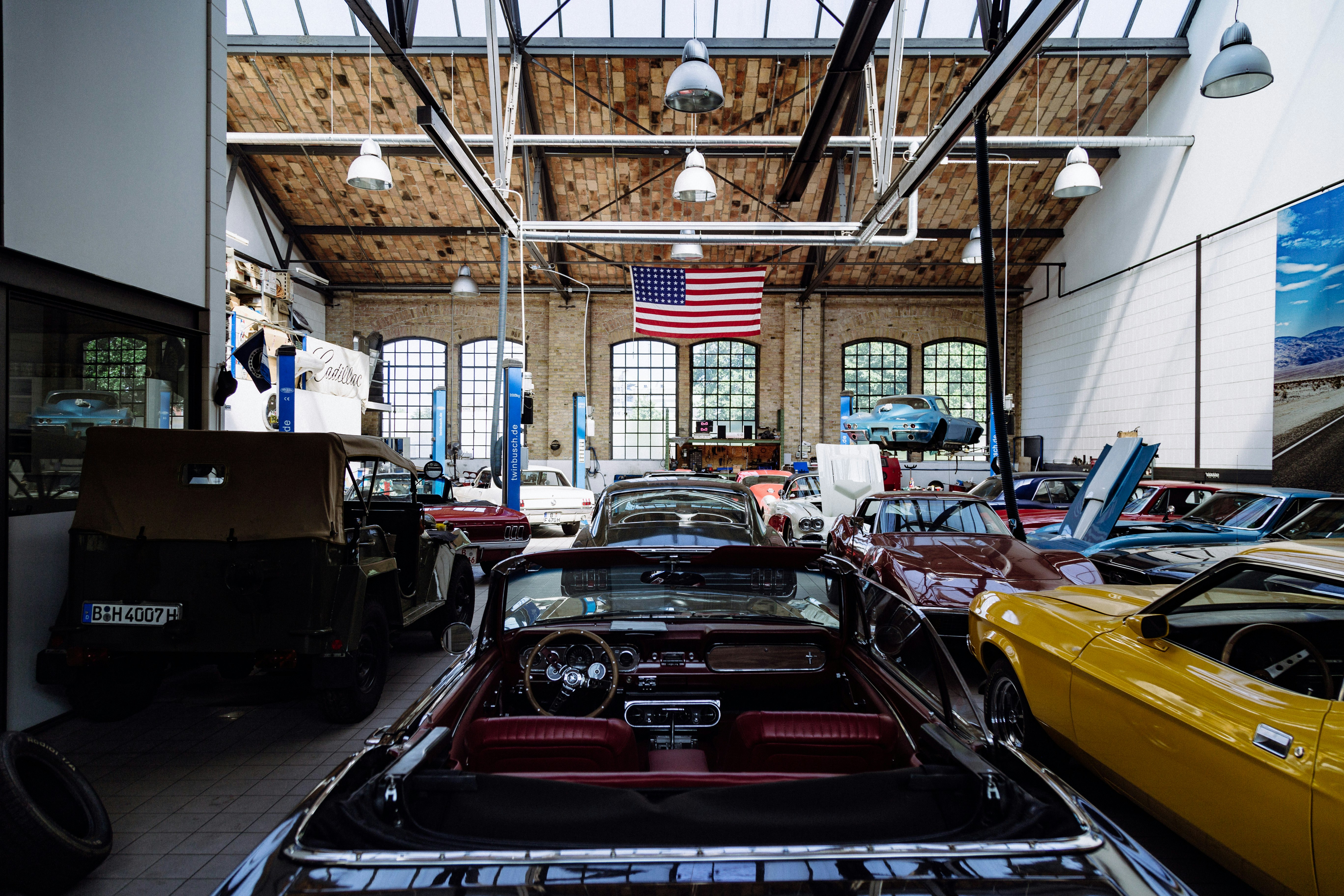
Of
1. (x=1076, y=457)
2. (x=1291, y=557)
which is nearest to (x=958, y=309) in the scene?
(x=1076, y=457)

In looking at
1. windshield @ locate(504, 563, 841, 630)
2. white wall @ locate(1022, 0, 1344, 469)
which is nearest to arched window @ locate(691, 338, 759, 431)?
white wall @ locate(1022, 0, 1344, 469)

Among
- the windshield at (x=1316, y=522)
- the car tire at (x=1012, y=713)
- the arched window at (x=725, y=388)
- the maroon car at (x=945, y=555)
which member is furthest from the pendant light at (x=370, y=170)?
the arched window at (x=725, y=388)

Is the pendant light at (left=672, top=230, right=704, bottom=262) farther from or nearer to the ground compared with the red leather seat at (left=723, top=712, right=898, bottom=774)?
farther from the ground

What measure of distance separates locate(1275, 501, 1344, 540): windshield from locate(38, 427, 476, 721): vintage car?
8.29m

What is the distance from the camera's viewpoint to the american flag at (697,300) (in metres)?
16.4

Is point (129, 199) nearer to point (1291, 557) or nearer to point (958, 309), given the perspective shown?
point (1291, 557)

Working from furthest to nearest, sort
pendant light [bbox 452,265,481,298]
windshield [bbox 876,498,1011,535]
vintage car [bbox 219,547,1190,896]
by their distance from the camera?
pendant light [bbox 452,265,481,298] → windshield [bbox 876,498,1011,535] → vintage car [bbox 219,547,1190,896]

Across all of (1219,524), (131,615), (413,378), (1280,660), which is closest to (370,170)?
(131,615)

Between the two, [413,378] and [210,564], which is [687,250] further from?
[210,564]

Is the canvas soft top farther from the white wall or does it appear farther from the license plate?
the white wall

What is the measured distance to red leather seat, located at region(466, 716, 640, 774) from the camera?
2090 mm

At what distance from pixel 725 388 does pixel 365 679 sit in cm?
1928

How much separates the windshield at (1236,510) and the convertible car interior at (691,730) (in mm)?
6006

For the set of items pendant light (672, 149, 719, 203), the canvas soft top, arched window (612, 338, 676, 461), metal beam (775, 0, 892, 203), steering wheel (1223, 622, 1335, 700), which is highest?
metal beam (775, 0, 892, 203)
